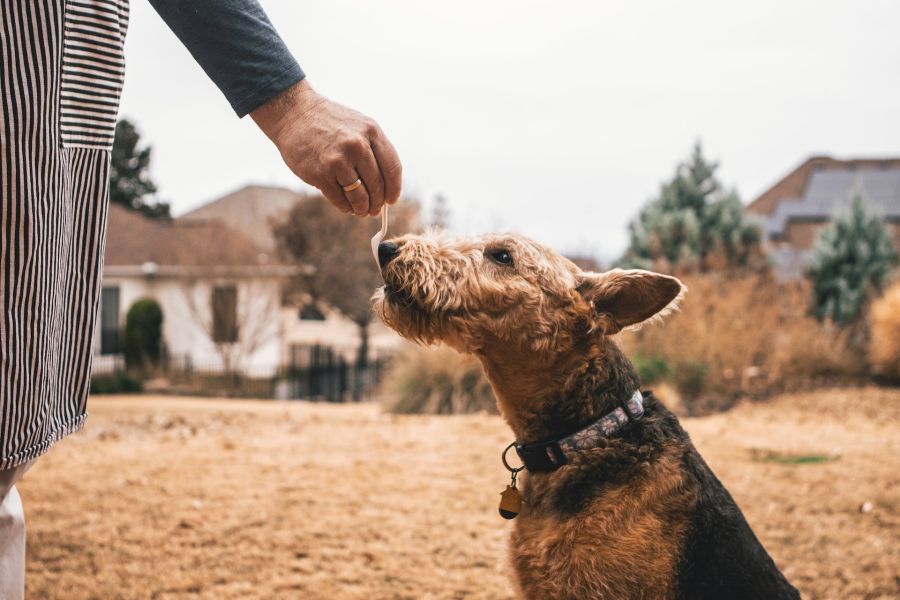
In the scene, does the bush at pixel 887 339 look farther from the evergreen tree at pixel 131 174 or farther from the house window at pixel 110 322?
the evergreen tree at pixel 131 174

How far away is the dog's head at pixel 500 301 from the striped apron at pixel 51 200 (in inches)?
46.2

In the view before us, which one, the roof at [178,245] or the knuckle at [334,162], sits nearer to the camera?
the knuckle at [334,162]

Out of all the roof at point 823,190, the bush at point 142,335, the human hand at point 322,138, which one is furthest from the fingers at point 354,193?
the roof at point 823,190

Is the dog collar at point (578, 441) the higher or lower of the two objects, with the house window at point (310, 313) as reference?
higher

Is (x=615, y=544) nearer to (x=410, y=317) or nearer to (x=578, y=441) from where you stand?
(x=578, y=441)

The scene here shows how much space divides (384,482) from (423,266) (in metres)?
3.65

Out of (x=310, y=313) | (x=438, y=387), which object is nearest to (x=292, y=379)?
(x=310, y=313)

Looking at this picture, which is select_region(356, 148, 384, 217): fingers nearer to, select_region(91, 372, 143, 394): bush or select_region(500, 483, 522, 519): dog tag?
select_region(500, 483, 522, 519): dog tag

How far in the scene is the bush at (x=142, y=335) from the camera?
901 inches

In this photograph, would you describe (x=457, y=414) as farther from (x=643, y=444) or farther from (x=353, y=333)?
(x=353, y=333)

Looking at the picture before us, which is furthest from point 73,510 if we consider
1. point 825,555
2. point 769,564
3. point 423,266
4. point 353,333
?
point 353,333

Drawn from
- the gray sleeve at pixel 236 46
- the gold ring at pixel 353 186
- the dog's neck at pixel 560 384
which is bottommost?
the dog's neck at pixel 560 384

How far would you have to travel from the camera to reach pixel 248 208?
4212cm

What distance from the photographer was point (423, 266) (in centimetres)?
266
